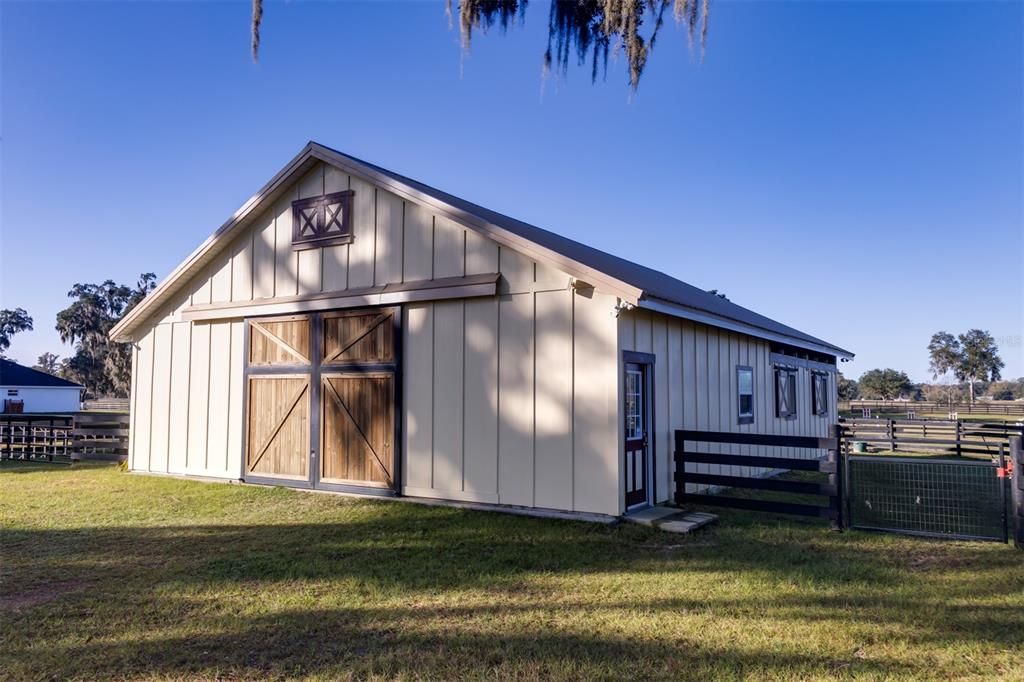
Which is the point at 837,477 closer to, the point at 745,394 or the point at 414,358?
the point at 745,394

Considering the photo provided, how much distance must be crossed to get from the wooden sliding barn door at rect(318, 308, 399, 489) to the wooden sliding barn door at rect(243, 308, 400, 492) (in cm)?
2

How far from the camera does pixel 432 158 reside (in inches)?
604

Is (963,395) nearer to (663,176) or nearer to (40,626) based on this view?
(663,176)

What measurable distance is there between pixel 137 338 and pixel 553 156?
34.1ft

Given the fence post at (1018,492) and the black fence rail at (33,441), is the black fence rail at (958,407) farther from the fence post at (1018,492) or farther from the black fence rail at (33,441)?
the black fence rail at (33,441)

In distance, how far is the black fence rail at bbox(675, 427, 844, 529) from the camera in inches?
300

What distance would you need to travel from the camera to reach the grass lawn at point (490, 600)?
12.7 feet

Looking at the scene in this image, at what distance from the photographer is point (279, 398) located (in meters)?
10.9

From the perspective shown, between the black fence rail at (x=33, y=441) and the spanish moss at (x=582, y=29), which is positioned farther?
the black fence rail at (x=33, y=441)

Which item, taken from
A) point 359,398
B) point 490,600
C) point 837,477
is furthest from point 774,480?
point 359,398

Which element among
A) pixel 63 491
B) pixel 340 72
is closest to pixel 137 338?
pixel 63 491

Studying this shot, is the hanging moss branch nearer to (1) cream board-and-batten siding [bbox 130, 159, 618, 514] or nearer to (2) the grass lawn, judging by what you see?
(1) cream board-and-batten siding [bbox 130, 159, 618, 514]

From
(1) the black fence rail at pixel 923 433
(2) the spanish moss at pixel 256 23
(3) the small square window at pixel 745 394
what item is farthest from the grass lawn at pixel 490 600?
(1) the black fence rail at pixel 923 433

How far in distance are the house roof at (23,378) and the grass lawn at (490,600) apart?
141 ft
